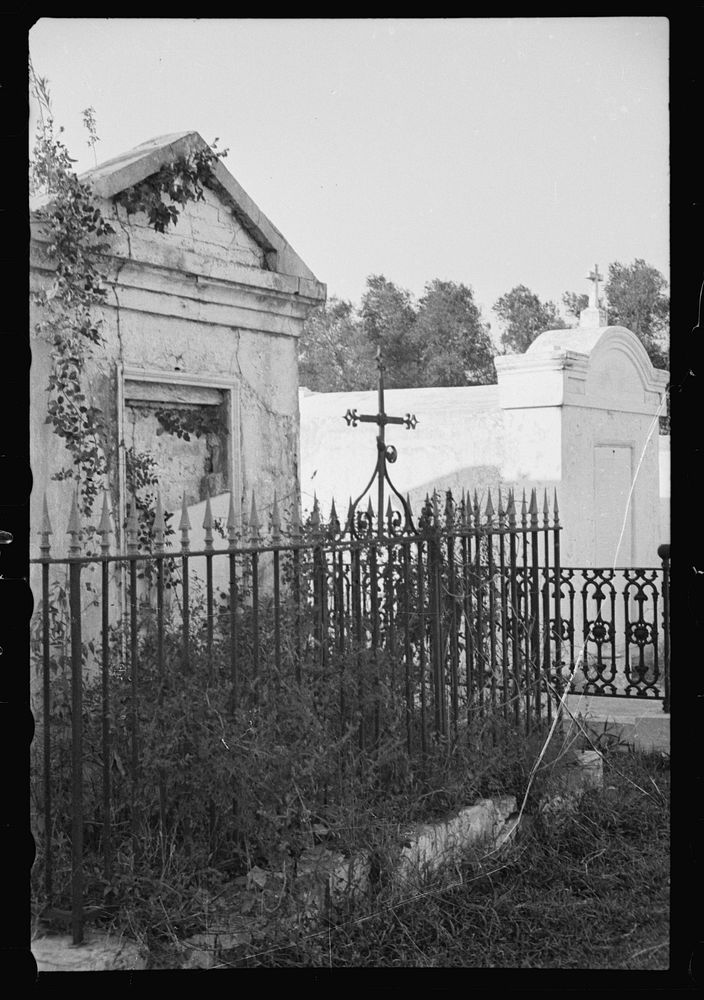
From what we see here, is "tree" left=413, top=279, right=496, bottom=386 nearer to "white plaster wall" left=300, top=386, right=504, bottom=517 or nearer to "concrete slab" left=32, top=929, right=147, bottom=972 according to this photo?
"white plaster wall" left=300, top=386, right=504, bottom=517

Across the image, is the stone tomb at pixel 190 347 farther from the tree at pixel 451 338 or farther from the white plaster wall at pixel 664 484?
the tree at pixel 451 338

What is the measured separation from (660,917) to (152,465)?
107 inches

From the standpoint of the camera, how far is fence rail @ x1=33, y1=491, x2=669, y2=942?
10.3ft

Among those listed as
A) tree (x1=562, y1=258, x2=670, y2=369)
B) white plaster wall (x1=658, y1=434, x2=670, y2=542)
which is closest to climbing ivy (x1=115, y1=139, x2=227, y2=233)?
white plaster wall (x1=658, y1=434, x2=670, y2=542)

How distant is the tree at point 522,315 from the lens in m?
15.0

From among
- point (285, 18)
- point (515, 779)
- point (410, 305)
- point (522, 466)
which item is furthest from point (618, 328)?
point (410, 305)

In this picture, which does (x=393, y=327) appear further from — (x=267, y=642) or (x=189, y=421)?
(x=267, y=642)

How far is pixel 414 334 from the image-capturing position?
16172mm

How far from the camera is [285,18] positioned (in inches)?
136

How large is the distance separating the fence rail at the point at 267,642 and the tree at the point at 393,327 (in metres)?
11.5

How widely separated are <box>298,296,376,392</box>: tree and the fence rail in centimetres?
1109

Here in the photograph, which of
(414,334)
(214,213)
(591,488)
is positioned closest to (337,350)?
(414,334)

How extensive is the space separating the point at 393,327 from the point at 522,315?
2361 mm
